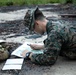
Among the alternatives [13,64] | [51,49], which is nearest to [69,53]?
[51,49]

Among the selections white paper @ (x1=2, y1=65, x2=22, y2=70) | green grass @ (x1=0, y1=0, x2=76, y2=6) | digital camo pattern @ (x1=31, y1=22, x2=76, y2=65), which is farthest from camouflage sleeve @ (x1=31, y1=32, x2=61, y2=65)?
green grass @ (x1=0, y1=0, x2=76, y2=6)

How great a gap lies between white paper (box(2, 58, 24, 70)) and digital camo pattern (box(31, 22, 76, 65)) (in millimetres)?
253

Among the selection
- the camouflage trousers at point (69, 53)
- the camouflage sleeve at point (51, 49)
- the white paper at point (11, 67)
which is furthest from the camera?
the camouflage trousers at point (69, 53)

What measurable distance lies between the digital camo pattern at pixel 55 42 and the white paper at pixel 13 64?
253 mm

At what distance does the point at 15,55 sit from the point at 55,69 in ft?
2.90

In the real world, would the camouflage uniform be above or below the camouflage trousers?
above

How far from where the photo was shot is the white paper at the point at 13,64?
5194 millimetres

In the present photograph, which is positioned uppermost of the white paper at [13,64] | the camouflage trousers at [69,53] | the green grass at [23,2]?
the camouflage trousers at [69,53]

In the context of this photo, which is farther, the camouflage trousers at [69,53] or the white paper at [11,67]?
the camouflage trousers at [69,53]

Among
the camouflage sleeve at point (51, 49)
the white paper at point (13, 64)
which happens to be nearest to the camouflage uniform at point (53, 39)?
the camouflage sleeve at point (51, 49)

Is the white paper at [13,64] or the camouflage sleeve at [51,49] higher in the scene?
the camouflage sleeve at [51,49]

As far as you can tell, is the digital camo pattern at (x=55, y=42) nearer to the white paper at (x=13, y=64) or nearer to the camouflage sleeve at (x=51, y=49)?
the camouflage sleeve at (x=51, y=49)

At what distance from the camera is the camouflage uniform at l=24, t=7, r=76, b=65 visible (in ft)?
16.4

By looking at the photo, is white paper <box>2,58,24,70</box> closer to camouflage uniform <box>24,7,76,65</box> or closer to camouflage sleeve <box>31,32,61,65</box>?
camouflage uniform <box>24,7,76,65</box>
